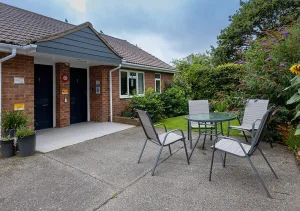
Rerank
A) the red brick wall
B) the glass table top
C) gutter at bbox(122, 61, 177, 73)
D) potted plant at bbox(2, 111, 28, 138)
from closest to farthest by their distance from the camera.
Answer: the glass table top, potted plant at bbox(2, 111, 28, 138), the red brick wall, gutter at bbox(122, 61, 177, 73)

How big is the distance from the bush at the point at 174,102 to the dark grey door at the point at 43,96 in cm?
533

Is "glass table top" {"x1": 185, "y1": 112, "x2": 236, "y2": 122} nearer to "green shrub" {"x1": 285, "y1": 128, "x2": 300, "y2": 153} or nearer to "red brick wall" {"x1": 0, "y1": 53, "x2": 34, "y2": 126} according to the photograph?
"green shrub" {"x1": 285, "y1": 128, "x2": 300, "y2": 153}

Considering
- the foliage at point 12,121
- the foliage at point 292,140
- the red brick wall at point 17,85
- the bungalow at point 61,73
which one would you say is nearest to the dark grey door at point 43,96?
the bungalow at point 61,73

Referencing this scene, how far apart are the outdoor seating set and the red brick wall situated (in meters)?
3.89

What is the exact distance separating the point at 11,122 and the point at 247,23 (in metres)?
19.9

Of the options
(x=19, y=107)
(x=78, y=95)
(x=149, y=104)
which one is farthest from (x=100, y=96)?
(x=19, y=107)

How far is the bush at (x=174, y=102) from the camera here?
34.9ft

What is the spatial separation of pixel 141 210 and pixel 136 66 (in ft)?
26.1

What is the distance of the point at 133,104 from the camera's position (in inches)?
349

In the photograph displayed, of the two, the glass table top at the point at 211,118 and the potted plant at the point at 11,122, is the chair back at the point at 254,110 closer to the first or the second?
Answer: the glass table top at the point at 211,118

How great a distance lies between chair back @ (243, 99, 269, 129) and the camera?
4.95 meters

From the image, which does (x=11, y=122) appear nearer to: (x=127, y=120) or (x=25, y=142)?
(x=25, y=142)

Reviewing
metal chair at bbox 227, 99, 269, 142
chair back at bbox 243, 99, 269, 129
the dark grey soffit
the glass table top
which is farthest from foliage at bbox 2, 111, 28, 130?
chair back at bbox 243, 99, 269, 129

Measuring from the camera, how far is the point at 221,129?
5207 mm
